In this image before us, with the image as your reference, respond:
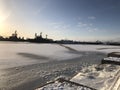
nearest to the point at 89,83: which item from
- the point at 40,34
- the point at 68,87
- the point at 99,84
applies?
the point at 99,84

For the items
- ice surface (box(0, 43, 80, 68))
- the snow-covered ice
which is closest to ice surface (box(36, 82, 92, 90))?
the snow-covered ice

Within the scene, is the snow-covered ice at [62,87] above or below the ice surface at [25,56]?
above

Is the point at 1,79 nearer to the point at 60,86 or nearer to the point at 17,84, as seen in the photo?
the point at 17,84

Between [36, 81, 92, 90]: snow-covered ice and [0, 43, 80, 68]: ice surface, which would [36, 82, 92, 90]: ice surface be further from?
[0, 43, 80, 68]: ice surface

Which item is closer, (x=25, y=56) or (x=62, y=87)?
(x=62, y=87)

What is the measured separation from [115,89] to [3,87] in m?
6.20

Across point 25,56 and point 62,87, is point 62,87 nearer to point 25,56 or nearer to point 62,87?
point 62,87

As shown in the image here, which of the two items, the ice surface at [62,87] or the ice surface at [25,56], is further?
the ice surface at [25,56]

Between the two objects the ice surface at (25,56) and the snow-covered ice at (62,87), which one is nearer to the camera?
the snow-covered ice at (62,87)

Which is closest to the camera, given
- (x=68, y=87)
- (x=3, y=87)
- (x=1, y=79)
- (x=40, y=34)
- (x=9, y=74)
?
(x=68, y=87)

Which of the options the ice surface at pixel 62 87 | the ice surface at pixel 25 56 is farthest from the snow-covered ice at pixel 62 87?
the ice surface at pixel 25 56

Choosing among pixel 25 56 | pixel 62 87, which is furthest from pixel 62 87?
pixel 25 56

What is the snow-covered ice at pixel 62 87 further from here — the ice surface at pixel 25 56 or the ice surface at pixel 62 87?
the ice surface at pixel 25 56

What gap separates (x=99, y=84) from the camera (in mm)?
10094
